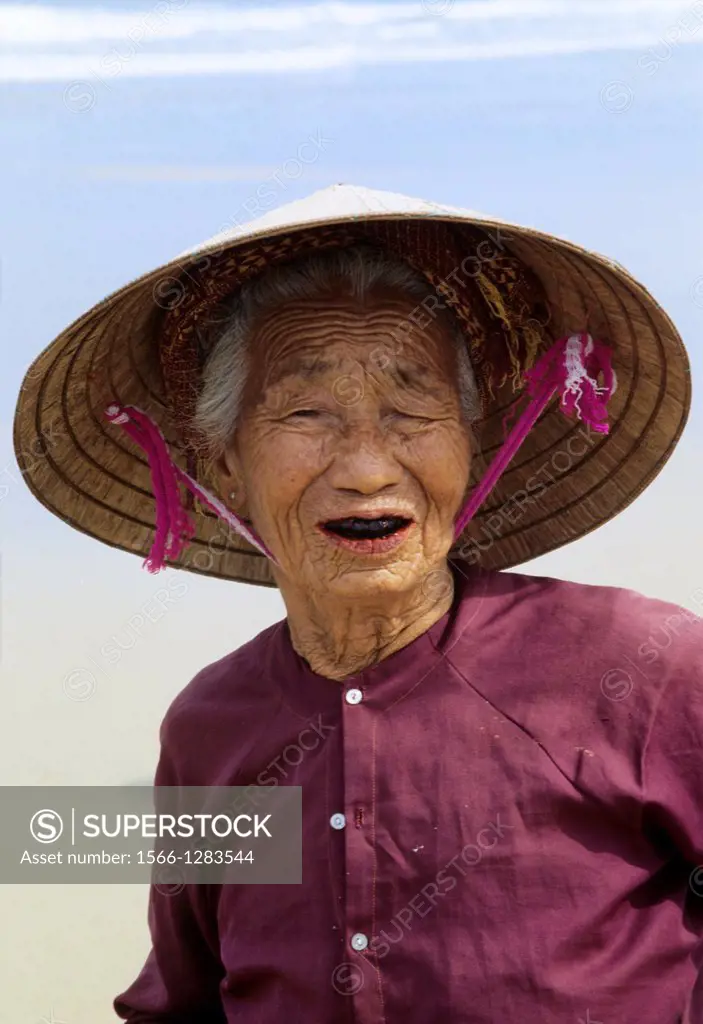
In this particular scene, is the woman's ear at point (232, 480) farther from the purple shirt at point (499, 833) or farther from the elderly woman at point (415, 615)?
the purple shirt at point (499, 833)

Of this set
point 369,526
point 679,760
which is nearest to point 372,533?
point 369,526

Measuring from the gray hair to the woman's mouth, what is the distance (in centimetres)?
28

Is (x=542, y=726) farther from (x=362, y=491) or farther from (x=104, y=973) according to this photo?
(x=104, y=973)

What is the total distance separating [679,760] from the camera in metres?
1.84

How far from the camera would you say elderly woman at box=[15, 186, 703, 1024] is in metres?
1.82

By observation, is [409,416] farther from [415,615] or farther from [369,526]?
[415,615]

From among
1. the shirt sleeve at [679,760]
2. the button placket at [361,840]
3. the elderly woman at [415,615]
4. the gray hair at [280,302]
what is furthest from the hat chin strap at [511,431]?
the shirt sleeve at [679,760]

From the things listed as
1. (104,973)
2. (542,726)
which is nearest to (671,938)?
(542,726)

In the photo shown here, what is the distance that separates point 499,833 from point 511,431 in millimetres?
821

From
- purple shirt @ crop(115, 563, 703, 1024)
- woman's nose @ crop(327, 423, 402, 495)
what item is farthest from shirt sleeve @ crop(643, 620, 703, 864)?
woman's nose @ crop(327, 423, 402, 495)

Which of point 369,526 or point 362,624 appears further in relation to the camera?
point 362,624

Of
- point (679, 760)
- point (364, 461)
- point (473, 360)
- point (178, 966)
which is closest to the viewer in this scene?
point (679, 760)

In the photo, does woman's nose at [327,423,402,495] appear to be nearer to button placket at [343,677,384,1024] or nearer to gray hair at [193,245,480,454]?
gray hair at [193,245,480,454]

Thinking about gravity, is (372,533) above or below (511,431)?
below
